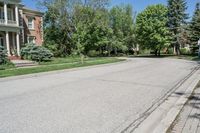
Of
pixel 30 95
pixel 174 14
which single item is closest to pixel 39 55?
pixel 30 95

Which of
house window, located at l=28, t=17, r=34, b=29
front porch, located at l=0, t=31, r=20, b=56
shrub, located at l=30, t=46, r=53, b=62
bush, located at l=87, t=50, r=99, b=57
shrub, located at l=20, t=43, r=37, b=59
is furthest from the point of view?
bush, located at l=87, t=50, r=99, b=57

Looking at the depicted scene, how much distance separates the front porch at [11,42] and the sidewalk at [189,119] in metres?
27.9

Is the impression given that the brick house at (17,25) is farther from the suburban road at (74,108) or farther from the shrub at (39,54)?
the suburban road at (74,108)

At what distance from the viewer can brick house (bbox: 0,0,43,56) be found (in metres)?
31.4

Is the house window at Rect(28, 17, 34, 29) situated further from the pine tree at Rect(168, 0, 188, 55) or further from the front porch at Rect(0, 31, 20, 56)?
the pine tree at Rect(168, 0, 188, 55)

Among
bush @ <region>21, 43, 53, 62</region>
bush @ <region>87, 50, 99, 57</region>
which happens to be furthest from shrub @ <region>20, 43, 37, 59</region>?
bush @ <region>87, 50, 99, 57</region>

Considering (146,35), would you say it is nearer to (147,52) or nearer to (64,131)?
(147,52)

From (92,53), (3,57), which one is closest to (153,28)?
(92,53)

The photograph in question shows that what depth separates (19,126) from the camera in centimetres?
554

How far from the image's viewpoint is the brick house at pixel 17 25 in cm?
3136

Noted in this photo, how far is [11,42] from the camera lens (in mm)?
33844

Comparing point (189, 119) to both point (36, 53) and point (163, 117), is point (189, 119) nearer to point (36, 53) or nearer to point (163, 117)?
point (163, 117)

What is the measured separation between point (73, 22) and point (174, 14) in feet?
80.1

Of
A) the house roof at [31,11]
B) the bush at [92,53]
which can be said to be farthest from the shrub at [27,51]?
the bush at [92,53]
